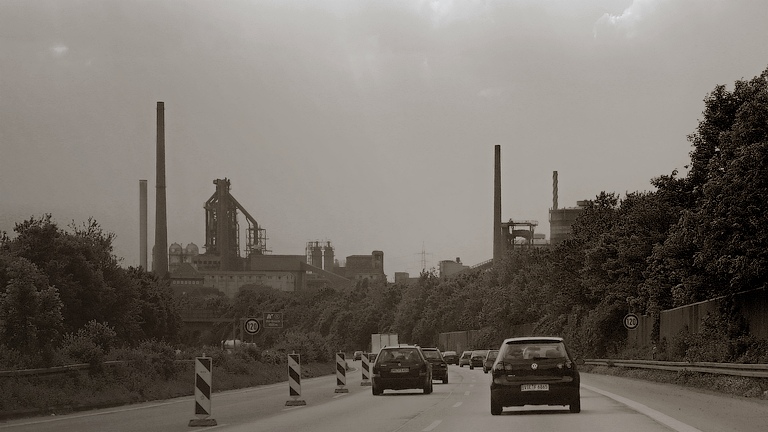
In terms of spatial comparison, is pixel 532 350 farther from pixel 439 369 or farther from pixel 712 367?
pixel 439 369

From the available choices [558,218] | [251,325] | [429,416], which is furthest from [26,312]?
[558,218]

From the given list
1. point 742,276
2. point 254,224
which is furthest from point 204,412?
point 254,224

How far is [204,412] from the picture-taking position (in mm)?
20266

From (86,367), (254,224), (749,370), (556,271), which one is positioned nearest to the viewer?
(749,370)

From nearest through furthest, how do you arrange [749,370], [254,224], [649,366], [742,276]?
[749,370] < [742,276] < [649,366] < [254,224]

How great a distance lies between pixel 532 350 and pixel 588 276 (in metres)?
47.4

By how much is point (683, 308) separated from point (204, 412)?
30.0 metres

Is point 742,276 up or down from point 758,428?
up

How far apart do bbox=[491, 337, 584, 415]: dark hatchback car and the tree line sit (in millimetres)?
12451

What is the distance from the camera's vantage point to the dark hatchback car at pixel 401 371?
31.2 m

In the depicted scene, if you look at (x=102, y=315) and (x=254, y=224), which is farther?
(x=254, y=224)

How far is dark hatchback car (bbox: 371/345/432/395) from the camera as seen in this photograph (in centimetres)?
3123

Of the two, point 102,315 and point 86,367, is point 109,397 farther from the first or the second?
point 102,315

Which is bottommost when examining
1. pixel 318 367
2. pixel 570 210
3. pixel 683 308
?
pixel 318 367
